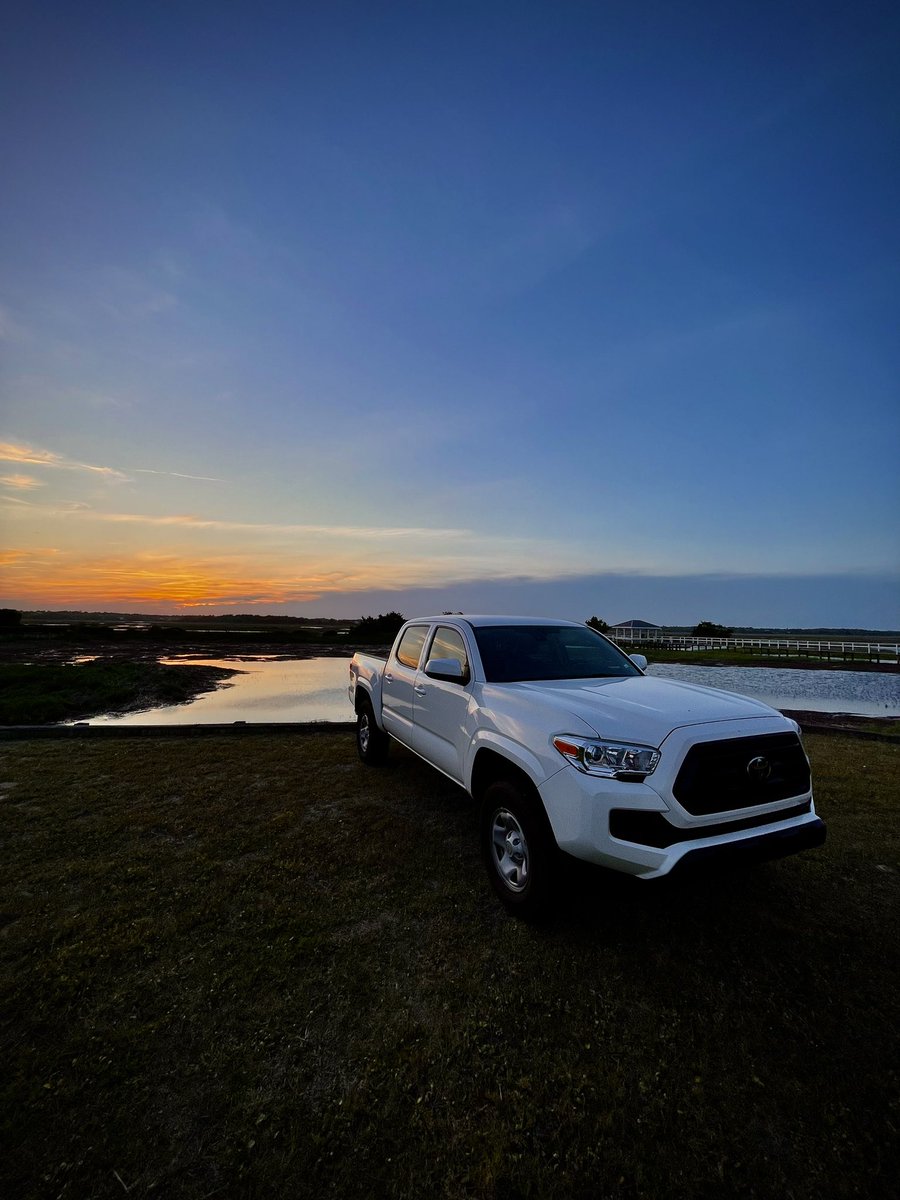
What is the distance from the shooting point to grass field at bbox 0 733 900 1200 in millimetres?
A: 1924

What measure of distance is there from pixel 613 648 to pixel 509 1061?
3451 millimetres

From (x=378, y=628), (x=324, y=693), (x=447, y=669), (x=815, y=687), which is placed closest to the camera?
(x=447, y=669)

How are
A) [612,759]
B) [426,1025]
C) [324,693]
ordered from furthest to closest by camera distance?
[324,693], [612,759], [426,1025]

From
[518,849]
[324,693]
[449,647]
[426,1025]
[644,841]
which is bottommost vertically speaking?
[324,693]

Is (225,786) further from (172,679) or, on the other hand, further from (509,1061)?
(172,679)

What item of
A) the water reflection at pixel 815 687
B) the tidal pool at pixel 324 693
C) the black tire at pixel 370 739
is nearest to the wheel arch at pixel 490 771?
the black tire at pixel 370 739

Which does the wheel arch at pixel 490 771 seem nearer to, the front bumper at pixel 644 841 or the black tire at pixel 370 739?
the front bumper at pixel 644 841

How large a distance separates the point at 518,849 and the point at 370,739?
12.0 ft

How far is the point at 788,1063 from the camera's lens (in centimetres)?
234

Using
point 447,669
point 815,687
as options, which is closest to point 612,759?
point 447,669

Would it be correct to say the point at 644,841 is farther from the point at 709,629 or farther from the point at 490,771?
the point at 709,629

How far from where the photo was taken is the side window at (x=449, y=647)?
459 centimetres

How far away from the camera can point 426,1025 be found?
8.35 feet

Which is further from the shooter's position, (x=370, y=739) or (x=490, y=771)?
(x=370, y=739)
